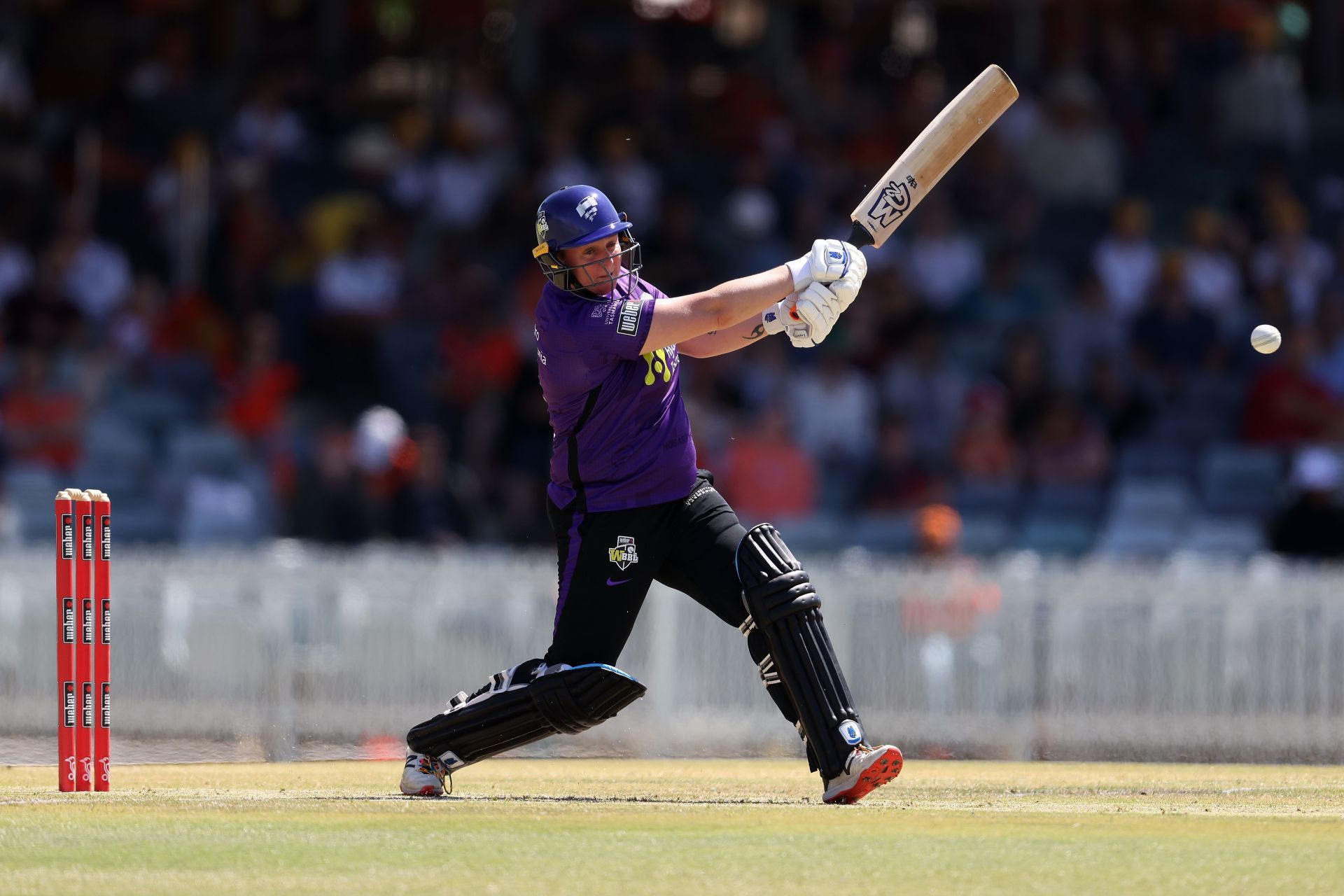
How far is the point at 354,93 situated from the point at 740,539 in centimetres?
1105

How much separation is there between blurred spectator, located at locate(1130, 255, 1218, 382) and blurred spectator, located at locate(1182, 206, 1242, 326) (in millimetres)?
128

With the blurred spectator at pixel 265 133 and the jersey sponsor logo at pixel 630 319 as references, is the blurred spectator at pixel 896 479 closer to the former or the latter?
the blurred spectator at pixel 265 133

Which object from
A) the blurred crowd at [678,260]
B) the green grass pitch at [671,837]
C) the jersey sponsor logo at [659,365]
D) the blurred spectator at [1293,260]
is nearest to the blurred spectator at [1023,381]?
the blurred crowd at [678,260]

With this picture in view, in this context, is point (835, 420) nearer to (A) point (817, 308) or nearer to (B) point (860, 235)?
(B) point (860, 235)

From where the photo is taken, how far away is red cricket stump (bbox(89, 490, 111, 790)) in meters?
6.99

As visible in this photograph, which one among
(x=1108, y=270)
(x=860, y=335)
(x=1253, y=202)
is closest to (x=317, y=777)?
(x=860, y=335)

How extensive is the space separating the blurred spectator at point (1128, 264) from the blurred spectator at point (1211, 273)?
26 centimetres

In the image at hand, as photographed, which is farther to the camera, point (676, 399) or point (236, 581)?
point (236, 581)

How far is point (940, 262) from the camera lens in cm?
1488

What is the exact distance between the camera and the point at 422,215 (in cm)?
1551

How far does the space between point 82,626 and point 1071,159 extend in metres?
10.3

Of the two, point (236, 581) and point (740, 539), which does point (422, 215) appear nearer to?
point (236, 581)

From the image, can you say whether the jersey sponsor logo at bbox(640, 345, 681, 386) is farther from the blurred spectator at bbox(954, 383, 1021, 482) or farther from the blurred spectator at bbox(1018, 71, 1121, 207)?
the blurred spectator at bbox(1018, 71, 1121, 207)

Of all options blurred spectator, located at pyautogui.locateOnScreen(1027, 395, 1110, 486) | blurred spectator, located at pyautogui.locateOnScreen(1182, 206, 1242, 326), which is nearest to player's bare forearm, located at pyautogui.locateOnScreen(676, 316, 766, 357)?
blurred spectator, located at pyautogui.locateOnScreen(1027, 395, 1110, 486)
